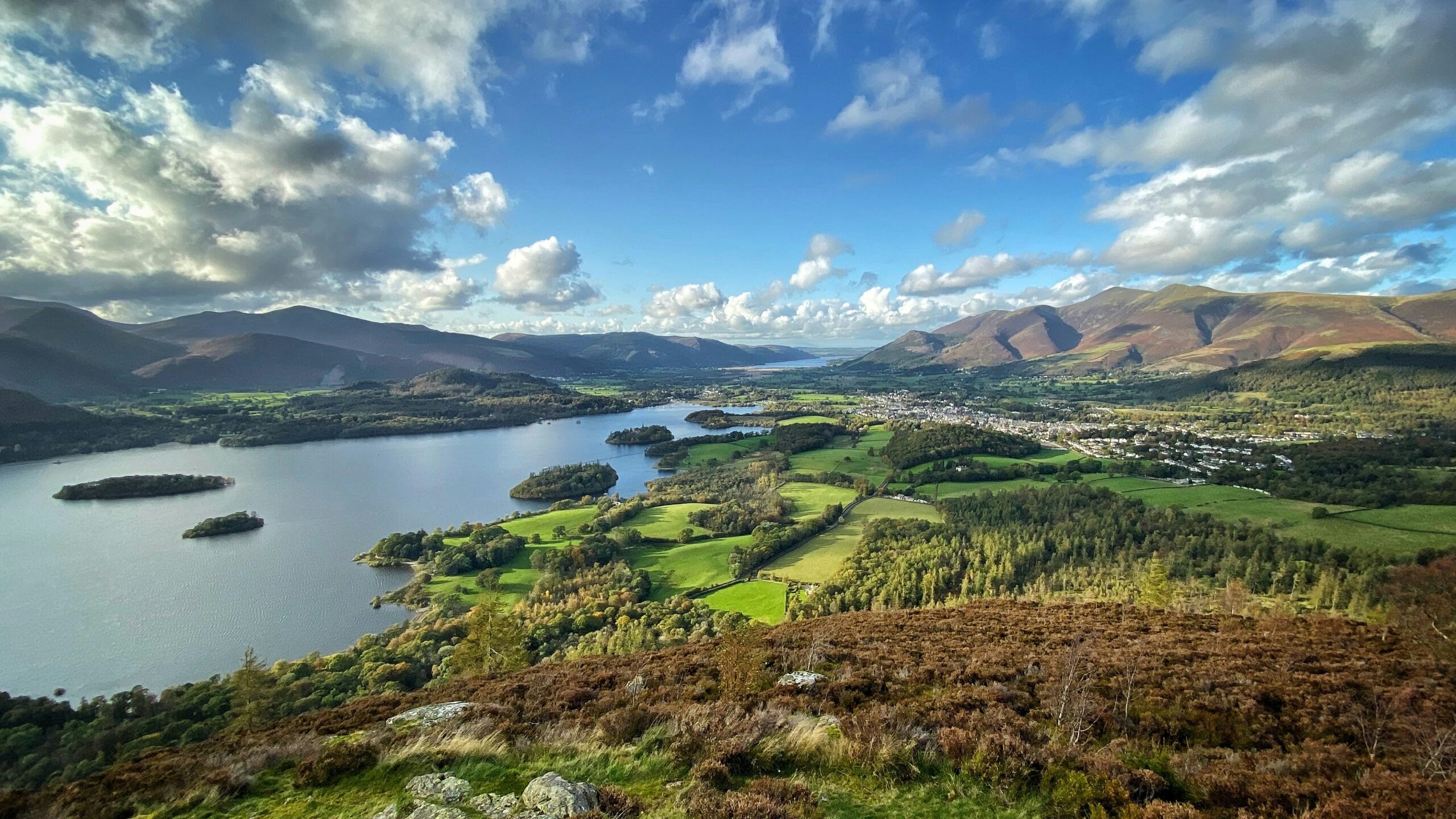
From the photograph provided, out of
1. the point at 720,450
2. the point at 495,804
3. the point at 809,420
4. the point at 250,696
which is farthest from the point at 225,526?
the point at 809,420

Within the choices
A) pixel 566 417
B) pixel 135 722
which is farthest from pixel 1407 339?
pixel 135 722

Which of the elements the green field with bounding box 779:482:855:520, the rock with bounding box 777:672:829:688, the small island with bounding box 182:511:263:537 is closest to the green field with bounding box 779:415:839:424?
the green field with bounding box 779:482:855:520

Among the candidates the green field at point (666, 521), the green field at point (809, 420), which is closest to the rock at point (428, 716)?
the green field at point (666, 521)

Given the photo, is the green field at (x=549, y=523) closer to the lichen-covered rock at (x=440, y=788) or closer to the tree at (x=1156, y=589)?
the tree at (x=1156, y=589)

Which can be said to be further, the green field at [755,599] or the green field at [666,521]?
the green field at [666,521]

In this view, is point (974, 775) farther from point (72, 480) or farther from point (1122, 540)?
point (72, 480)

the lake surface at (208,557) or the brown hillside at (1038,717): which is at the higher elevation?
the brown hillside at (1038,717)

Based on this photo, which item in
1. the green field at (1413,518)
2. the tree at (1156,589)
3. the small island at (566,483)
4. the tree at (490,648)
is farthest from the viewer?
the small island at (566,483)
